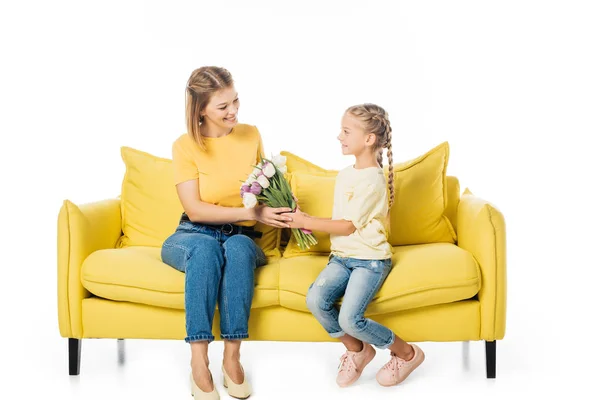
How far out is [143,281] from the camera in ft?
9.98

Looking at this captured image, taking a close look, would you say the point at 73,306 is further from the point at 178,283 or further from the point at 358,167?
the point at 358,167

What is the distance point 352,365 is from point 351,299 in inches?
12.1

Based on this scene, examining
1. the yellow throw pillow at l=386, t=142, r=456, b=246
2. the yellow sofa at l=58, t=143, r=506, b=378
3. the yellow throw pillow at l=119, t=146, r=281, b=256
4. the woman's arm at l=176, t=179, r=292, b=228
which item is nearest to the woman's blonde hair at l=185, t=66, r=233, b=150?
the woman's arm at l=176, t=179, r=292, b=228

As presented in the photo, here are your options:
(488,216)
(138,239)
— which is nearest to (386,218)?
(488,216)

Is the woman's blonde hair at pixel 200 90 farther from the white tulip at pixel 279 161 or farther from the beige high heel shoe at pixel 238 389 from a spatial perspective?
the beige high heel shoe at pixel 238 389

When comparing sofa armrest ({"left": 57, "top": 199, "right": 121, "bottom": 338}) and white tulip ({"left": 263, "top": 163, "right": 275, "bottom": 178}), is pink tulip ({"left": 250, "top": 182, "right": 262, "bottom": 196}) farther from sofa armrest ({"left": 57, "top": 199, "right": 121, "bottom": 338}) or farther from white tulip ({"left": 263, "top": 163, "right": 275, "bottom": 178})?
sofa armrest ({"left": 57, "top": 199, "right": 121, "bottom": 338})

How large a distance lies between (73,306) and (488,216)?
1.62 meters

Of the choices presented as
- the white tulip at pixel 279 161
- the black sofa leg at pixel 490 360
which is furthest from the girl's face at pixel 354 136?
the black sofa leg at pixel 490 360

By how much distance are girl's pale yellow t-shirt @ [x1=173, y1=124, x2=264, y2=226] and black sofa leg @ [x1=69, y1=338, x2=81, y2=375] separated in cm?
73

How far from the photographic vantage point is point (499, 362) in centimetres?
329

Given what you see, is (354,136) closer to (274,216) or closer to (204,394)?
(274,216)

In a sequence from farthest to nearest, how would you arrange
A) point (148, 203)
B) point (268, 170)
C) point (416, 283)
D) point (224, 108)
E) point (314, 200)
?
point (148, 203), point (314, 200), point (224, 108), point (268, 170), point (416, 283)

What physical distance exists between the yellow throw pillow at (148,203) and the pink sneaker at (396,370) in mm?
1144

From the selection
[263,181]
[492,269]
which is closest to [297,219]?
[263,181]
